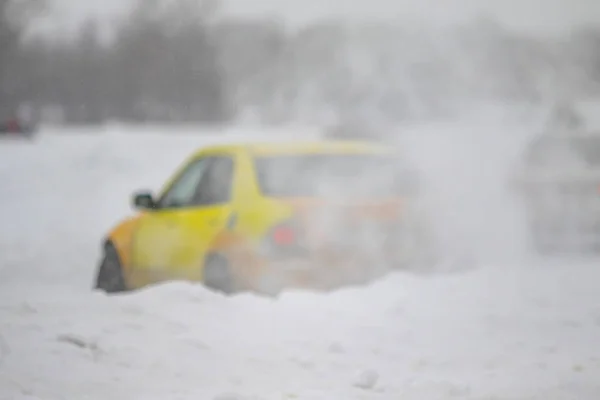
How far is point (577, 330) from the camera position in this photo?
2818mm

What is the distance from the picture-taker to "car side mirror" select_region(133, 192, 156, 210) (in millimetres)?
2734

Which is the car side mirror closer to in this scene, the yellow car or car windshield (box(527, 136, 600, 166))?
the yellow car

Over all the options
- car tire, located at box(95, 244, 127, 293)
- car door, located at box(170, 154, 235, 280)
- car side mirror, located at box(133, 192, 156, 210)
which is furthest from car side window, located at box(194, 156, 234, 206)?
car tire, located at box(95, 244, 127, 293)

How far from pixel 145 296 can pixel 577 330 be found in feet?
4.11

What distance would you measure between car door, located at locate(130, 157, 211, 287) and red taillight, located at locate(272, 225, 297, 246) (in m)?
0.28

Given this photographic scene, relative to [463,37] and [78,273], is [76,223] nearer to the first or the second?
[78,273]

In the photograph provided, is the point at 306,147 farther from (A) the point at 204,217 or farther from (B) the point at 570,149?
(B) the point at 570,149

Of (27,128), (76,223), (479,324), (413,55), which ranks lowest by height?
(479,324)

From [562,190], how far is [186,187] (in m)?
1.13

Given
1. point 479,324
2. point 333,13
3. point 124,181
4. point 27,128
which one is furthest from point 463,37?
point 27,128

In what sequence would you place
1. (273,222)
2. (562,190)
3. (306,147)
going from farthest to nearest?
(562,190) → (306,147) → (273,222)

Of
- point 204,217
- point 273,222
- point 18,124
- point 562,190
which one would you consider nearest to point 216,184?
point 204,217

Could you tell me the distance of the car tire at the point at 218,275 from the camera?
271 cm

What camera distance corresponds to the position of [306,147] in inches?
109
